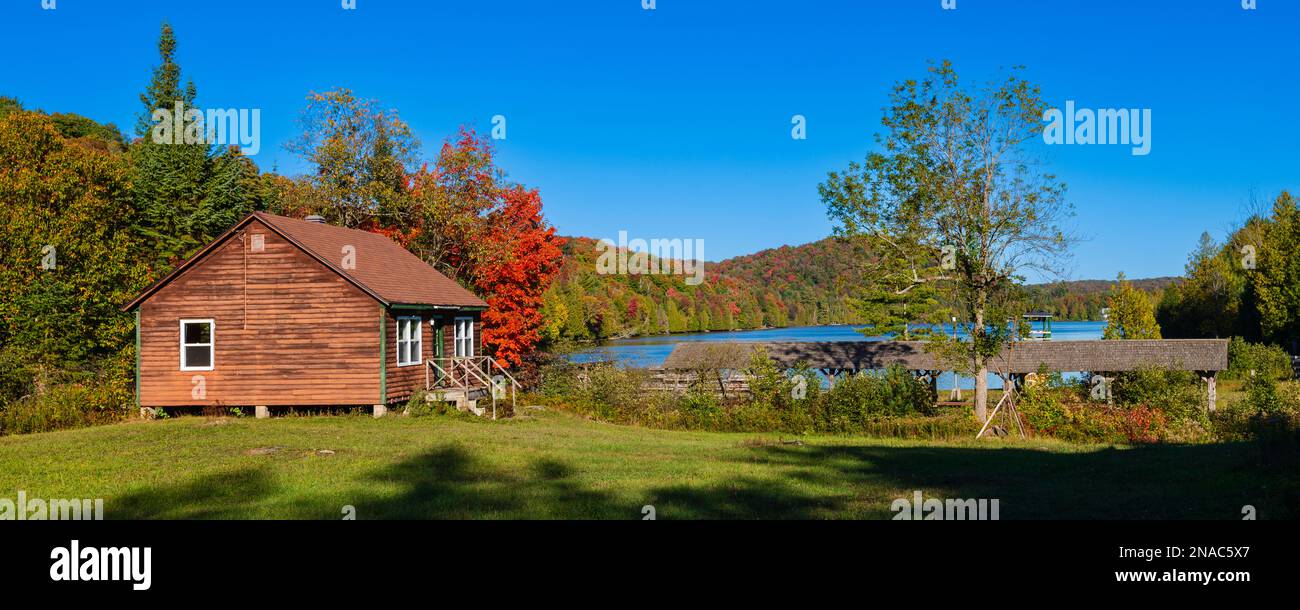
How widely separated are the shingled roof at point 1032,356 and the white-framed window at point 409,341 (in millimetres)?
13268

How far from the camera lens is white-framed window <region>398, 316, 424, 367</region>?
26.5m

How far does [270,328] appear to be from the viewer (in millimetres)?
25453

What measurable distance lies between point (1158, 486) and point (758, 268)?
169 metres

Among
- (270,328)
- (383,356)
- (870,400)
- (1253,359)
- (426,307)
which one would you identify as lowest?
(1253,359)

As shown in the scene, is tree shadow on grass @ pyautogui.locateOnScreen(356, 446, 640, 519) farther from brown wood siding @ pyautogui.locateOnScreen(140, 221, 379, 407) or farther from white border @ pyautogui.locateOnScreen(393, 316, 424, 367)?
white border @ pyautogui.locateOnScreen(393, 316, 424, 367)

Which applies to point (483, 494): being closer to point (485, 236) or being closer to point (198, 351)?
point (198, 351)

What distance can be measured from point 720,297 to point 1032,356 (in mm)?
110763

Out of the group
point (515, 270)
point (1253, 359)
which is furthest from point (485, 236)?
point (1253, 359)

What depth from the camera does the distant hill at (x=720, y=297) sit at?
3383 inches

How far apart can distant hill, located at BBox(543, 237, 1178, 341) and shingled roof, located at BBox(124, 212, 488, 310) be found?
14.2 m

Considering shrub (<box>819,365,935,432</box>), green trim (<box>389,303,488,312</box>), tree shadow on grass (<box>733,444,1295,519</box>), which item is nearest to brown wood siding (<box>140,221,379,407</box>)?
green trim (<box>389,303,488,312</box>)

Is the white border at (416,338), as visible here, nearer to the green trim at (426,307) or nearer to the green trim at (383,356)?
the green trim at (426,307)

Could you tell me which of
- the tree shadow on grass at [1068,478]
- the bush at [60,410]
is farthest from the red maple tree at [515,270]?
the tree shadow on grass at [1068,478]
